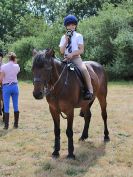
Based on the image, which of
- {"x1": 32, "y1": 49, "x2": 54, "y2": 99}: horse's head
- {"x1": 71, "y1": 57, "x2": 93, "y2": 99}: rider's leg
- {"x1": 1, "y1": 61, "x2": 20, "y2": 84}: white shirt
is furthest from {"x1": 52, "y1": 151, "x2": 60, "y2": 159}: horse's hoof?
{"x1": 1, "y1": 61, "x2": 20, "y2": 84}: white shirt

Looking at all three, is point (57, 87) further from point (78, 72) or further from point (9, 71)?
point (9, 71)

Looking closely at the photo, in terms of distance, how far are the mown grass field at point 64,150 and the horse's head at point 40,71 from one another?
135 centimetres

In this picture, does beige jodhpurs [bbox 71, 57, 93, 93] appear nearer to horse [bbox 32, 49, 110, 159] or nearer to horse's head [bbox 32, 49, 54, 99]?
horse [bbox 32, 49, 110, 159]

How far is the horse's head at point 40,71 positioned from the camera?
6.43 meters

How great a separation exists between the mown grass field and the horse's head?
1.35m

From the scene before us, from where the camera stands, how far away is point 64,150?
7.93 m

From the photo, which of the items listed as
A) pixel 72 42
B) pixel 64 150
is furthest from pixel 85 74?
pixel 64 150

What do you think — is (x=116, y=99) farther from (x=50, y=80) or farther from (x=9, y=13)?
(x=9, y=13)

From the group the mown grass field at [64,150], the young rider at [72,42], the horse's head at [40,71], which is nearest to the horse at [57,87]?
the horse's head at [40,71]

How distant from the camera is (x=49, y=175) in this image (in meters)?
6.36

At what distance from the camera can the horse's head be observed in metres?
6.43

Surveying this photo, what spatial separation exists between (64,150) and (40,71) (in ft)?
7.09

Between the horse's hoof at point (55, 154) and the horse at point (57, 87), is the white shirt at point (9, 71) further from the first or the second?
the horse's hoof at point (55, 154)

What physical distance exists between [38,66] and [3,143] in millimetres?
2875
